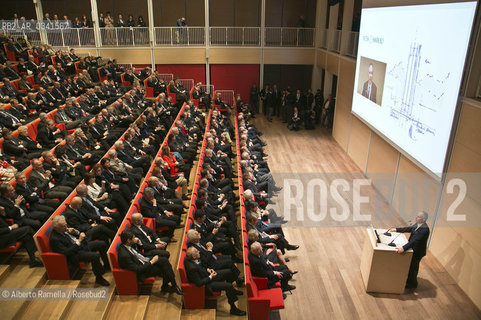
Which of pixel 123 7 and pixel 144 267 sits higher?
pixel 123 7

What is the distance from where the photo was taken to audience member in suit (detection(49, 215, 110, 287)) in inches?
163

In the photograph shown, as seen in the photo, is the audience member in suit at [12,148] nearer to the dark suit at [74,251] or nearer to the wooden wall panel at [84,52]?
the dark suit at [74,251]

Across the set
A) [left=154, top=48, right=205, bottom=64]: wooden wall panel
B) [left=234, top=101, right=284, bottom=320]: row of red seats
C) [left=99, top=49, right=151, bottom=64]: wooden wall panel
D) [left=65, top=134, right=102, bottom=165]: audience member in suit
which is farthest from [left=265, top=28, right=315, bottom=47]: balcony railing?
[left=234, top=101, right=284, bottom=320]: row of red seats

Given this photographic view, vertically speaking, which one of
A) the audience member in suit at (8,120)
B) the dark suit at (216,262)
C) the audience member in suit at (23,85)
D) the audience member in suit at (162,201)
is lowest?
the dark suit at (216,262)

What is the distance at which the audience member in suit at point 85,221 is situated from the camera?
4551 mm

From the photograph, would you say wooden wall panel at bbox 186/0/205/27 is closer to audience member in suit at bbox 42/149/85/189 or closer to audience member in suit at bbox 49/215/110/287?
audience member in suit at bbox 42/149/85/189

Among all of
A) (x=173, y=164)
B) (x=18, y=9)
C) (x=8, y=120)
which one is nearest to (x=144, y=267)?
(x=173, y=164)

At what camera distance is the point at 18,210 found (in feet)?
15.0

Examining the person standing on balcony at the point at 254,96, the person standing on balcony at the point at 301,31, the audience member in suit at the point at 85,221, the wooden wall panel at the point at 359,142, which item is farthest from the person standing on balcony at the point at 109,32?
the audience member in suit at the point at 85,221

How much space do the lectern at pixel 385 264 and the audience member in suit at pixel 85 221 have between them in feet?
11.7

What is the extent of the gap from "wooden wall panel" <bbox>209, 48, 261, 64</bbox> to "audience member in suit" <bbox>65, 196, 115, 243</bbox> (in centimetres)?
1060

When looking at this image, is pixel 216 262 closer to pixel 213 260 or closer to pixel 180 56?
pixel 213 260

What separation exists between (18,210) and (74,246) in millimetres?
996

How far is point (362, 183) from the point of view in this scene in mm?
8273
